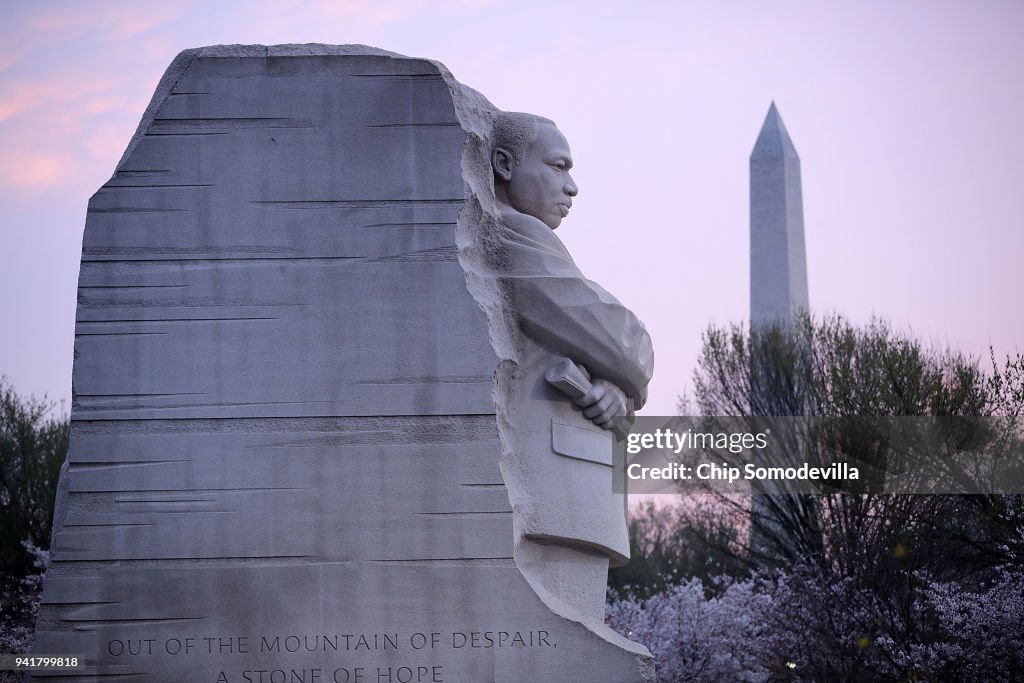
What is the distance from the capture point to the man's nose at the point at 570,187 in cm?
696

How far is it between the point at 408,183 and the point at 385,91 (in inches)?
19.0

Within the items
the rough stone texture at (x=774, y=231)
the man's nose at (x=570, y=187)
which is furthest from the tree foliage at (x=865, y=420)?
the man's nose at (x=570, y=187)

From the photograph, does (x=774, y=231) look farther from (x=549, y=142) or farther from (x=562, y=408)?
(x=562, y=408)

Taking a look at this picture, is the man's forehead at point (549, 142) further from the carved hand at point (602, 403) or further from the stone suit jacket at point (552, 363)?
the carved hand at point (602, 403)

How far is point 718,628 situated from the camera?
709 inches

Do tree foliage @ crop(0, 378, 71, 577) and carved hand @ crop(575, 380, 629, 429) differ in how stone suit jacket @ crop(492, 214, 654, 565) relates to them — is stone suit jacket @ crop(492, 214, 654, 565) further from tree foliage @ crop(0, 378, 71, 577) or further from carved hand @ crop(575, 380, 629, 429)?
tree foliage @ crop(0, 378, 71, 577)

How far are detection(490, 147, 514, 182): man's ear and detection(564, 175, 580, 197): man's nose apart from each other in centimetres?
34

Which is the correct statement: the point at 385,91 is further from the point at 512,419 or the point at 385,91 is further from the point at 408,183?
the point at 512,419

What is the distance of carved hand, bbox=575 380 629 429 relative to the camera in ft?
20.8

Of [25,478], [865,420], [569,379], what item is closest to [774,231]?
[865,420]

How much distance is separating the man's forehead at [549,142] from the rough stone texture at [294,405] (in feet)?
1.94

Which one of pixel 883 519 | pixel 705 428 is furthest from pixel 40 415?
pixel 883 519

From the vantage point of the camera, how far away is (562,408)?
6332 mm

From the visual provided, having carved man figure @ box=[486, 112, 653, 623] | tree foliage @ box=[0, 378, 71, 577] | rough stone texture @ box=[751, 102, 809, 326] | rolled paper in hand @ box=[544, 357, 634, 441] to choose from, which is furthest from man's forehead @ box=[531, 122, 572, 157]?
rough stone texture @ box=[751, 102, 809, 326]
